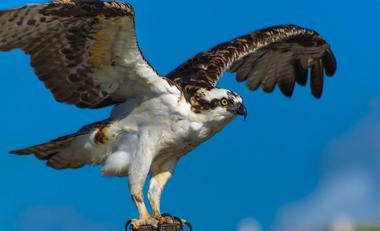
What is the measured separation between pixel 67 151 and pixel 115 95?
34.8 inches

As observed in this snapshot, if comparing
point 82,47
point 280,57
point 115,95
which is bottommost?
point 115,95

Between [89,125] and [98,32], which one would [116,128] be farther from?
[98,32]

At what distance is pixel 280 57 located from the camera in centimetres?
1836

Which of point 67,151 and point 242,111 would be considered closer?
point 242,111

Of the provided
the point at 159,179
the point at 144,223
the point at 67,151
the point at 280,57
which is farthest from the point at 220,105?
the point at 280,57

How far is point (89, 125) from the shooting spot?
14.7m

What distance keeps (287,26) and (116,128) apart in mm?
4105

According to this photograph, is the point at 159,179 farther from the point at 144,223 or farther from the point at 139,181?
the point at 144,223

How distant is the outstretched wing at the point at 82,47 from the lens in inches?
525

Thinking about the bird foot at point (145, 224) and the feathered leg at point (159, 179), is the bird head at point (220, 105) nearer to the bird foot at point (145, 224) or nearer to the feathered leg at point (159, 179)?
the feathered leg at point (159, 179)

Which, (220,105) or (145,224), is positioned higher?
(220,105)

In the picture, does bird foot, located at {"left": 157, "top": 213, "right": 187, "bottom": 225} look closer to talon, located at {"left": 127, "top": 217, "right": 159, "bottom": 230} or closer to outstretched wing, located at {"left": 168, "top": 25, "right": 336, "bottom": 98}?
talon, located at {"left": 127, "top": 217, "right": 159, "bottom": 230}

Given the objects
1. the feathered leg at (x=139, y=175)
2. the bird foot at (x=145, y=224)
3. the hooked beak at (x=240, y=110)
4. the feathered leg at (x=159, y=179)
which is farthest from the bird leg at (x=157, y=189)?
the hooked beak at (x=240, y=110)

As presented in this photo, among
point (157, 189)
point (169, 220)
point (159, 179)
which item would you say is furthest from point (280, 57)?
point (169, 220)
